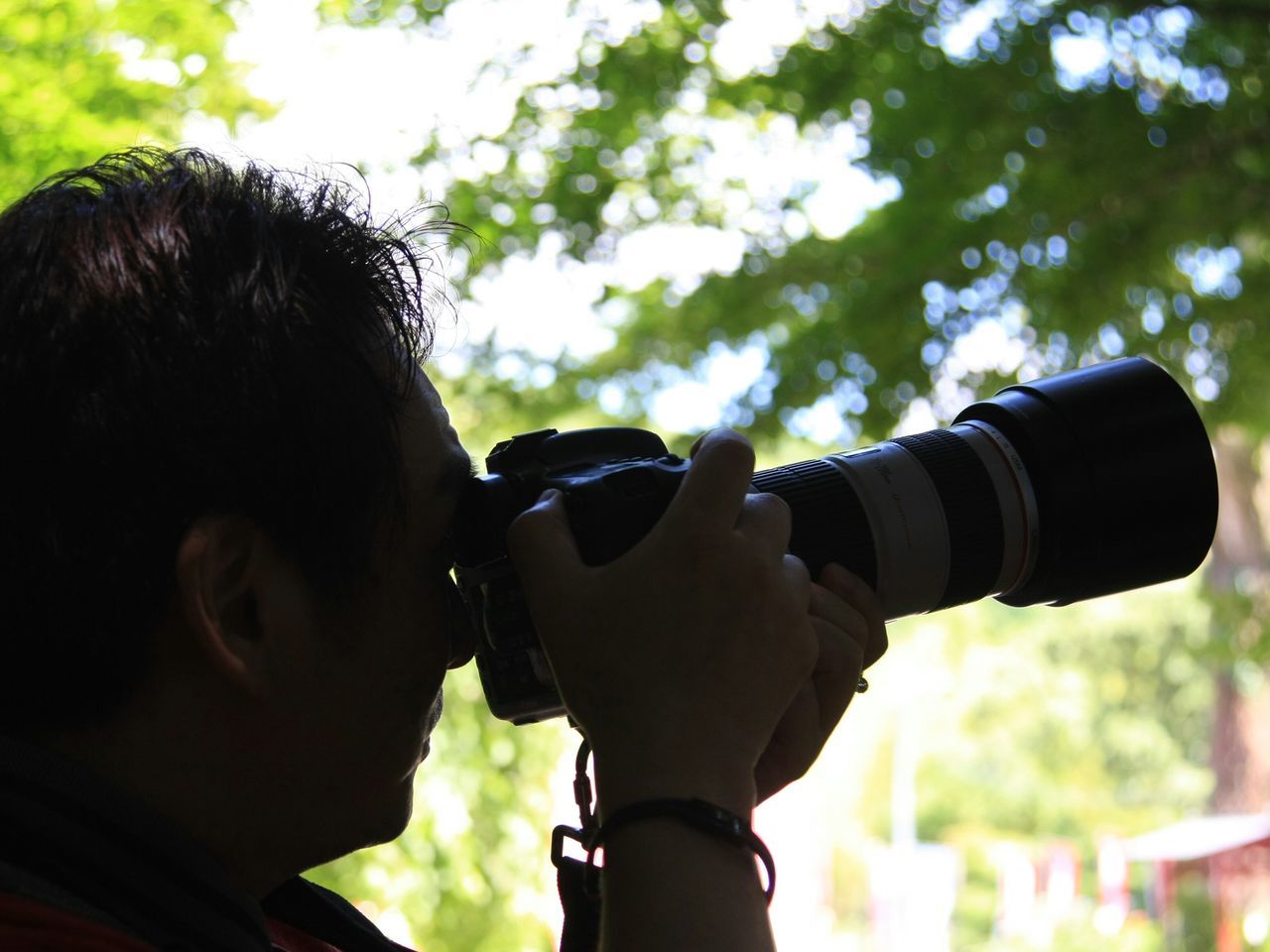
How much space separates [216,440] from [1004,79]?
6.73 feet

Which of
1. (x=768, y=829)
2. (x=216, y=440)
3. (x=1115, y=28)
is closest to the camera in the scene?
(x=216, y=440)

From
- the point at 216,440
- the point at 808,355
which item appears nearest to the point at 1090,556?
the point at 216,440

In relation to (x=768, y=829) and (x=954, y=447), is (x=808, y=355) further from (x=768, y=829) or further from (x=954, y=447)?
(x=768, y=829)

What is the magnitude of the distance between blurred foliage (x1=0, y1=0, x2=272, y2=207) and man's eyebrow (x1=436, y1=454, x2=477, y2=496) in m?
1.06

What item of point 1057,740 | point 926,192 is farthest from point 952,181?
point 1057,740

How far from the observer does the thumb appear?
0.74 m

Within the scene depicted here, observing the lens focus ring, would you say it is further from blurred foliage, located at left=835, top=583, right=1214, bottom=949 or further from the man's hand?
blurred foliage, located at left=835, top=583, right=1214, bottom=949

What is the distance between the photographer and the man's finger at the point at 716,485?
737 millimetres

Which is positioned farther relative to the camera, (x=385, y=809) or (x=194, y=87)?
(x=194, y=87)

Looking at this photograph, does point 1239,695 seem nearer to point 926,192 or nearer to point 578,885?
point 926,192

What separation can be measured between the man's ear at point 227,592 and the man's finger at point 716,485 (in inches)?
9.0

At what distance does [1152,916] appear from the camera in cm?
1116

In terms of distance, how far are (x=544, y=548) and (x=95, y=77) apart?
1.59m

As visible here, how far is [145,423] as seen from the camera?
Result: 67cm
